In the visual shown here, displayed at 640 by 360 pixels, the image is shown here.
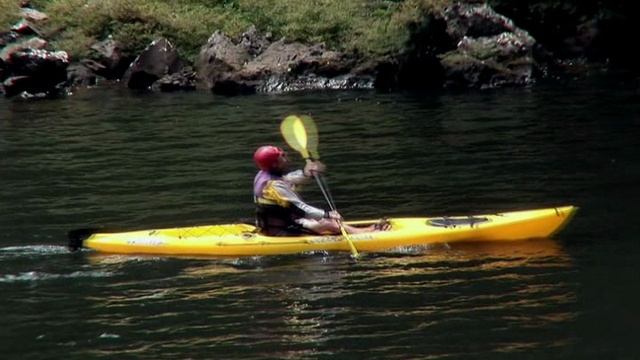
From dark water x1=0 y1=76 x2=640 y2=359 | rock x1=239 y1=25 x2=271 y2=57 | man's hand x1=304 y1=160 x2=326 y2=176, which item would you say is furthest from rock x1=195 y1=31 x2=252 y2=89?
man's hand x1=304 y1=160 x2=326 y2=176

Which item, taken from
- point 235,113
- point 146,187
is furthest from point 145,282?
point 235,113

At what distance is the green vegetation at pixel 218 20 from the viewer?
80.3 ft

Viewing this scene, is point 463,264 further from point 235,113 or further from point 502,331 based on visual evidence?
point 235,113

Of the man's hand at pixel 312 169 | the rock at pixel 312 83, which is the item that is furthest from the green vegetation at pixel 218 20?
the man's hand at pixel 312 169

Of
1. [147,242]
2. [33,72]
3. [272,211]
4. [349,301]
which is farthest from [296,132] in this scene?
[33,72]

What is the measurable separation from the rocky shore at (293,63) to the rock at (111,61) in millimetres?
24

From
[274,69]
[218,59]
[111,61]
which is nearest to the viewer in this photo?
[274,69]

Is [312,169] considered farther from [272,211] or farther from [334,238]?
[334,238]

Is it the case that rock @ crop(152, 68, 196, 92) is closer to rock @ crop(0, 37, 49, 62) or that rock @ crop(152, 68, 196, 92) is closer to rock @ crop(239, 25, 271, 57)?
rock @ crop(239, 25, 271, 57)

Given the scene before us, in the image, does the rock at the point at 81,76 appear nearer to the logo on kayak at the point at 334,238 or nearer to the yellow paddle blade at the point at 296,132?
→ the yellow paddle blade at the point at 296,132

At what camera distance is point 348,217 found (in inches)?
462

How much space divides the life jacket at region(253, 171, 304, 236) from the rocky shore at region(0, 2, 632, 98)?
1183 cm

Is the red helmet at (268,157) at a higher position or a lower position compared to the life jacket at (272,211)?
higher

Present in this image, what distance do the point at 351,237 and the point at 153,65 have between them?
15265mm
